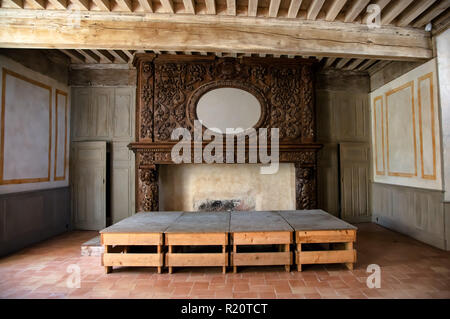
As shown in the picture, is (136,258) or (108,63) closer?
(136,258)

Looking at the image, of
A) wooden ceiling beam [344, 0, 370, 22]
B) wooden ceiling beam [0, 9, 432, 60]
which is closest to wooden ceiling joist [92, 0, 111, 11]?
wooden ceiling beam [0, 9, 432, 60]

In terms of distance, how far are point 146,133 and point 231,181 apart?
2132 mm

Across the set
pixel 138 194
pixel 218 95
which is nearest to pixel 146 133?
pixel 138 194

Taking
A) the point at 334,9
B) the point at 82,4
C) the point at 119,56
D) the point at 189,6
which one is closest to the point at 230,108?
the point at 189,6

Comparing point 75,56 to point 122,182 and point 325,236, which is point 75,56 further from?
point 325,236

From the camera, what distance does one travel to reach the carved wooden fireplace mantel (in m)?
4.97

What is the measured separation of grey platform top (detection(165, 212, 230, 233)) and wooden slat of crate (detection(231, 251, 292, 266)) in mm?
396

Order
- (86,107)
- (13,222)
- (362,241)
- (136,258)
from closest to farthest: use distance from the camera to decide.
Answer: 1. (136,258)
2. (13,222)
3. (362,241)
4. (86,107)

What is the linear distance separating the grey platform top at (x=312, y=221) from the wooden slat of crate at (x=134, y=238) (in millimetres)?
1773

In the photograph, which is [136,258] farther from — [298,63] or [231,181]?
[298,63]

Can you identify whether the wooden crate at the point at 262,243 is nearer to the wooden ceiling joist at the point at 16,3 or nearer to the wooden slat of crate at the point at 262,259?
the wooden slat of crate at the point at 262,259

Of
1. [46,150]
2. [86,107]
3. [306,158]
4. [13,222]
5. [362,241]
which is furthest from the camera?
[86,107]

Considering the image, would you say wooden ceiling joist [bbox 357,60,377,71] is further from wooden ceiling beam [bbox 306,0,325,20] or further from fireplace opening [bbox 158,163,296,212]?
fireplace opening [bbox 158,163,296,212]

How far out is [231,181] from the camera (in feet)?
18.2
